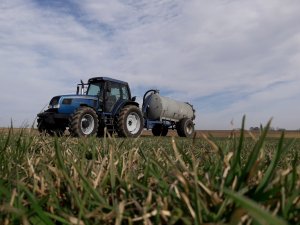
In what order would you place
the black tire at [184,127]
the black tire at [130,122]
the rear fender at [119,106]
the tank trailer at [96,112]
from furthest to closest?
1. the black tire at [184,127]
2. the rear fender at [119,106]
3. the black tire at [130,122]
4. the tank trailer at [96,112]

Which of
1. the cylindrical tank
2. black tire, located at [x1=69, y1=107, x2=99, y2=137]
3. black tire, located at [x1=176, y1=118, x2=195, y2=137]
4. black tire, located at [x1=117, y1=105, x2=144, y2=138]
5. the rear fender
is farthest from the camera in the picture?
black tire, located at [x1=176, y1=118, x2=195, y2=137]

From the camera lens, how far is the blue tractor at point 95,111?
13231mm

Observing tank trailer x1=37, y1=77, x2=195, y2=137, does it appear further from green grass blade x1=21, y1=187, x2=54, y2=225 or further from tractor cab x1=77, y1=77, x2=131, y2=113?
green grass blade x1=21, y1=187, x2=54, y2=225

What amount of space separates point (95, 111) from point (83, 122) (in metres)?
0.64

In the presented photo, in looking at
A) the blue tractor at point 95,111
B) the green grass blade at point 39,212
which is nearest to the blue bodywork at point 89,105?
the blue tractor at point 95,111

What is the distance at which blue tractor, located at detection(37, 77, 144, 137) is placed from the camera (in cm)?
1323

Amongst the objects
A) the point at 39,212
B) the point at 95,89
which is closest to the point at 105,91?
the point at 95,89

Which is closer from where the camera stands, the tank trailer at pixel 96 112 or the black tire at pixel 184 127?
the tank trailer at pixel 96 112

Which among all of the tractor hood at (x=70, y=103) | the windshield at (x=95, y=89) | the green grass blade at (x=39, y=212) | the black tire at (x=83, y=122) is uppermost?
the windshield at (x=95, y=89)

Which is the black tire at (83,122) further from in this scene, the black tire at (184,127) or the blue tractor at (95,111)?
the black tire at (184,127)

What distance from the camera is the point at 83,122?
13.2m

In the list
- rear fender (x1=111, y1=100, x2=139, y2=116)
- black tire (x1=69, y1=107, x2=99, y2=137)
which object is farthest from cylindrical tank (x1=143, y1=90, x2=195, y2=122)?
black tire (x1=69, y1=107, x2=99, y2=137)

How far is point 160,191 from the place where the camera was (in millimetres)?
1166

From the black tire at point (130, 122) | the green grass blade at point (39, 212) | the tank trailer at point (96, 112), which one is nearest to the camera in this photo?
the green grass blade at point (39, 212)
